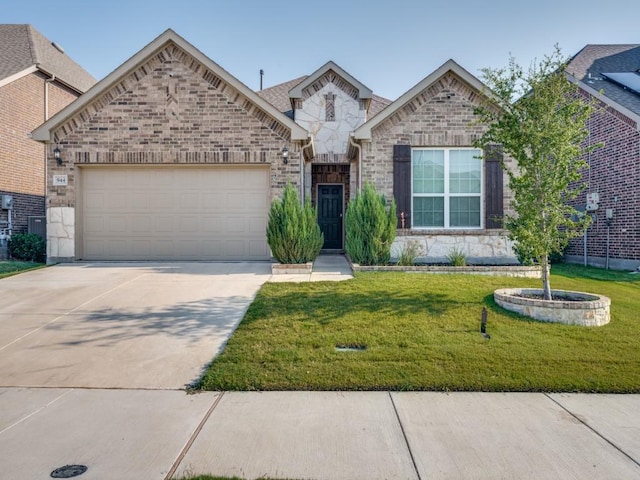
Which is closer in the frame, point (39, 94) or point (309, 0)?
point (309, 0)

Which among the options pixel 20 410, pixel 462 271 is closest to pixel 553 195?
pixel 462 271

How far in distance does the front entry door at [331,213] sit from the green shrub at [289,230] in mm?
4825

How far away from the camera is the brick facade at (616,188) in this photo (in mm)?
11414

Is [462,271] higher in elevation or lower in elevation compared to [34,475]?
higher

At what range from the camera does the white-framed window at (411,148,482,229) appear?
10805mm

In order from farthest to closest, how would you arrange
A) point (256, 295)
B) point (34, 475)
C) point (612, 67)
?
point (612, 67) < point (256, 295) < point (34, 475)

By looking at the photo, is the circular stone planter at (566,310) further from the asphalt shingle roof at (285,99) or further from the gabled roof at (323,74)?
the asphalt shingle roof at (285,99)

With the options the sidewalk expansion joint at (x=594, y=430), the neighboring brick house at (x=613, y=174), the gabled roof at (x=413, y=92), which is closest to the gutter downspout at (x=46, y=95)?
the gabled roof at (x=413, y=92)

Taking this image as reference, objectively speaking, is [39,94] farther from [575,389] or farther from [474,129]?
[575,389]

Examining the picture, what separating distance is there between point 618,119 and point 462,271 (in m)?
7.31

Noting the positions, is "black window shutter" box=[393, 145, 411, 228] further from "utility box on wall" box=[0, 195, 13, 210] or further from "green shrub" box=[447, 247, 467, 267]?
"utility box on wall" box=[0, 195, 13, 210]

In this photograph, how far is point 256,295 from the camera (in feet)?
23.6

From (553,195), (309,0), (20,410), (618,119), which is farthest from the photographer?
(618,119)

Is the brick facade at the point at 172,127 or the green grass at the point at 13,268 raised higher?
the brick facade at the point at 172,127
